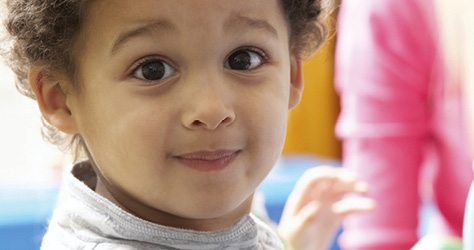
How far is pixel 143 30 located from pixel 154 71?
1.2 inches

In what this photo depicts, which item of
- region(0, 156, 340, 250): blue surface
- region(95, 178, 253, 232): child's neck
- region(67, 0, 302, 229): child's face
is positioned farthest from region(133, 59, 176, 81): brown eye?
region(0, 156, 340, 250): blue surface

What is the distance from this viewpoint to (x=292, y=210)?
864mm

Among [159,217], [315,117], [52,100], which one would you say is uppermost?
[315,117]

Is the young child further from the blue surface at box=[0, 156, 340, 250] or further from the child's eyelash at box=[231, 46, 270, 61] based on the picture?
the blue surface at box=[0, 156, 340, 250]

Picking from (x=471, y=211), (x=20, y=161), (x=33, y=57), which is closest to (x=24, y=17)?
(x=33, y=57)

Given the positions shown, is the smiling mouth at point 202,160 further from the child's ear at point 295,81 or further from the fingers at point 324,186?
the fingers at point 324,186

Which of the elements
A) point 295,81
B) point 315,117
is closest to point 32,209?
point 295,81

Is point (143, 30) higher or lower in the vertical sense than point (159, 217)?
higher

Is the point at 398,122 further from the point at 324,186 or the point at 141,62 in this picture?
the point at 141,62

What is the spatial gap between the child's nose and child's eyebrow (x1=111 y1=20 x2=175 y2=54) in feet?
0.17

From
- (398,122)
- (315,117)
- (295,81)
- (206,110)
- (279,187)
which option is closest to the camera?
(206,110)

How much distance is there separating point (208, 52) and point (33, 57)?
17 cm

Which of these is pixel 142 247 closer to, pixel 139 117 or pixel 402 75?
pixel 139 117

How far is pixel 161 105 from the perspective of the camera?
502mm
